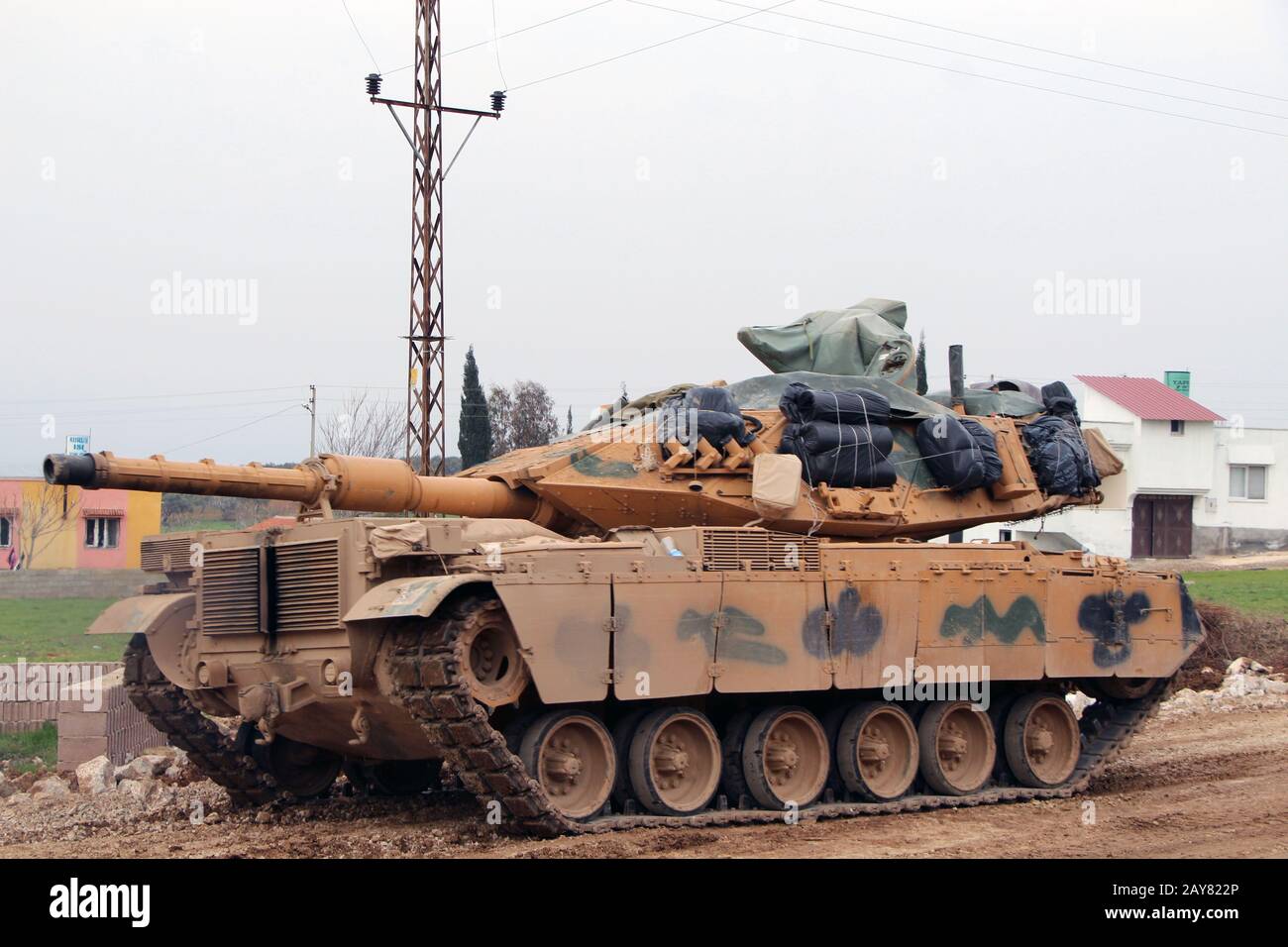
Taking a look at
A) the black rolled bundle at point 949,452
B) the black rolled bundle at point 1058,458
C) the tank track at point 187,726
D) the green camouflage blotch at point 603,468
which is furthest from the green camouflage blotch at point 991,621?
the tank track at point 187,726

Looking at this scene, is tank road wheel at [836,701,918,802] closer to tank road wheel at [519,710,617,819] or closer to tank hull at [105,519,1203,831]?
tank hull at [105,519,1203,831]

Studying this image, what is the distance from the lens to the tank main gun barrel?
1173 centimetres

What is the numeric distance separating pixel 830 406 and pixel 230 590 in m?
5.61

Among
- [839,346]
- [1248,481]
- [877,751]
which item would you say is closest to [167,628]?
[877,751]

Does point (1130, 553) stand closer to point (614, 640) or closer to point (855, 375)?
point (855, 375)

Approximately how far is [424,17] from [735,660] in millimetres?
14138

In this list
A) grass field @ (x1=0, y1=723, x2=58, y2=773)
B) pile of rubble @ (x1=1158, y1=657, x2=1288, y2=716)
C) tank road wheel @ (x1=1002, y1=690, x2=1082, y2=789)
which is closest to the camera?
tank road wheel @ (x1=1002, y1=690, x2=1082, y2=789)

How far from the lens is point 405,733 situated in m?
12.4

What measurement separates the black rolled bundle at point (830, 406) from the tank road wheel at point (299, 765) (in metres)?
5.46

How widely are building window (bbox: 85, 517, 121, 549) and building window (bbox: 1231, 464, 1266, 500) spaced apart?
118 ft

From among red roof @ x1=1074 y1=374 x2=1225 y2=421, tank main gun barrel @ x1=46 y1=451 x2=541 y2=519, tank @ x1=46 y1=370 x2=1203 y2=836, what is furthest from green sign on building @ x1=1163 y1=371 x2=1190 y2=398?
tank main gun barrel @ x1=46 y1=451 x2=541 y2=519

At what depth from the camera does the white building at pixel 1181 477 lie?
50.4 m

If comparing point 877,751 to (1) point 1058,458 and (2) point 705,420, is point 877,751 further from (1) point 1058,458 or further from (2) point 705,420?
(1) point 1058,458

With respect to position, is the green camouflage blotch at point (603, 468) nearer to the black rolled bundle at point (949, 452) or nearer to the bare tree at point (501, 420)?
the black rolled bundle at point (949, 452)
